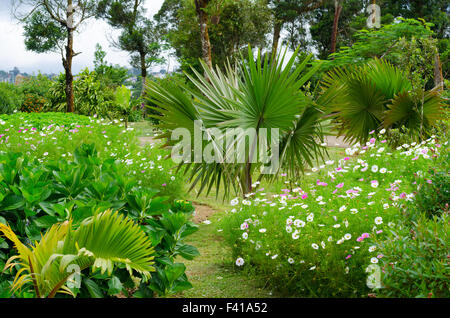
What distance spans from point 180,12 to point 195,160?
684 inches

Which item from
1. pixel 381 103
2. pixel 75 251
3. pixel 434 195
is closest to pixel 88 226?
pixel 75 251

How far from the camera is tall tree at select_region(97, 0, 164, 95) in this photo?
2855 cm

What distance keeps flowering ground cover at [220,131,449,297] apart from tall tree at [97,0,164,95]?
1051 inches

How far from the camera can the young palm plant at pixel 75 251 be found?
163cm

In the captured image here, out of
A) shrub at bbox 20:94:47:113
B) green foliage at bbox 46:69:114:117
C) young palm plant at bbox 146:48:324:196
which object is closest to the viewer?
young palm plant at bbox 146:48:324:196

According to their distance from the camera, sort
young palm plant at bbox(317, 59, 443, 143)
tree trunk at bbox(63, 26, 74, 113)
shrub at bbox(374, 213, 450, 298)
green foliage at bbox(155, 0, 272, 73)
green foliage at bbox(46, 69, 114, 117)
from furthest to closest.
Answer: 1. green foliage at bbox(155, 0, 272, 73)
2. green foliage at bbox(46, 69, 114, 117)
3. tree trunk at bbox(63, 26, 74, 113)
4. young palm plant at bbox(317, 59, 443, 143)
5. shrub at bbox(374, 213, 450, 298)

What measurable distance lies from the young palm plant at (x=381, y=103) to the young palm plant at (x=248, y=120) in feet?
6.28

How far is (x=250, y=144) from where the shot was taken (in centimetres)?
439

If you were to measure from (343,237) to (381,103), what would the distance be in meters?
4.33

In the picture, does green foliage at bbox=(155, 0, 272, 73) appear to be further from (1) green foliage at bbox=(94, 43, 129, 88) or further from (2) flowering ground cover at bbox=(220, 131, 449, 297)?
(2) flowering ground cover at bbox=(220, 131, 449, 297)

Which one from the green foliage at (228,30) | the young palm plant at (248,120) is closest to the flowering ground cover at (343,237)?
the young palm plant at (248,120)

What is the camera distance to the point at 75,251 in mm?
1747

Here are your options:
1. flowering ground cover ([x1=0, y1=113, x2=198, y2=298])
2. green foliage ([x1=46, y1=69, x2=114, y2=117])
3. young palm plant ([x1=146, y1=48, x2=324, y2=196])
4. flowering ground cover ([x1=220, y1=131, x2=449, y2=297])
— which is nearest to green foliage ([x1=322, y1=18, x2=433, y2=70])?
young palm plant ([x1=146, y1=48, x2=324, y2=196])
